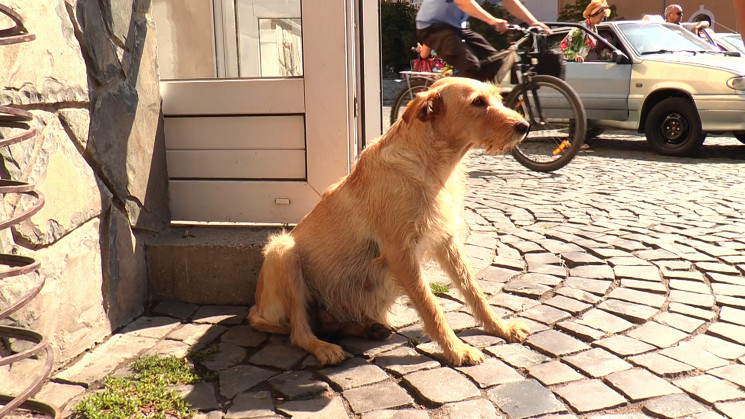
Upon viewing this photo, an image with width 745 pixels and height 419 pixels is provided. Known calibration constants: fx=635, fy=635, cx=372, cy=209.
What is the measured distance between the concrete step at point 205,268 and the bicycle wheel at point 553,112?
385 centimetres

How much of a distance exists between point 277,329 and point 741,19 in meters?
2.59

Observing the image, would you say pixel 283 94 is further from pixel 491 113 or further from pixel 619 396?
pixel 619 396

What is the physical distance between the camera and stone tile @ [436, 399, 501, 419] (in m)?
2.46

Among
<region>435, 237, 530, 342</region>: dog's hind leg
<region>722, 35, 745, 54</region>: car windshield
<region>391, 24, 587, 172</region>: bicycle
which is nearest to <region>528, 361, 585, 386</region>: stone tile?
<region>435, 237, 530, 342</region>: dog's hind leg

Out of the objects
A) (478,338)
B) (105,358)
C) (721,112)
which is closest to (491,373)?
(478,338)

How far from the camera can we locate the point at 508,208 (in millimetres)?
5766

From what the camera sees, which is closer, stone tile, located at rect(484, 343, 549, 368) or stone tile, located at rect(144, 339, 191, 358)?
stone tile, located at rect(484, 343, 549, 368)

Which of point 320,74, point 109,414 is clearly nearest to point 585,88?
point 320,74

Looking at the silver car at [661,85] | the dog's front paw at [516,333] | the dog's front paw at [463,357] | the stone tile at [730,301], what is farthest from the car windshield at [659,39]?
the dog's front paw at [463,357]

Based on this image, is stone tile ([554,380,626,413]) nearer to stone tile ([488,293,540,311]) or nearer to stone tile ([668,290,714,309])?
stone tile ([488,293,540,311])

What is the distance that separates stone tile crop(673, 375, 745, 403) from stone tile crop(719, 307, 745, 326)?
28.7 inches

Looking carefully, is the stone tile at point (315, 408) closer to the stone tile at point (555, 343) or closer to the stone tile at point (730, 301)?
the stone tile at point (555, 343)

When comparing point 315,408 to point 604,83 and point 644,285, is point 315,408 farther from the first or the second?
point 604,83

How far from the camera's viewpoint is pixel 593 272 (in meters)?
4.04
